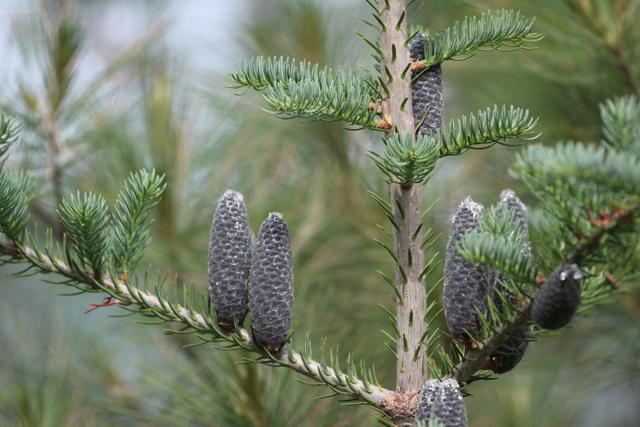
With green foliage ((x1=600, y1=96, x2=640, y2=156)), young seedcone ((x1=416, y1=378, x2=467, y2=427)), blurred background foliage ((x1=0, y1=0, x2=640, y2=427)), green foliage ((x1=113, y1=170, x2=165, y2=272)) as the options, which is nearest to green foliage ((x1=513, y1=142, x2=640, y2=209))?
green foliage ((x1=600, y1=96, x2=640, y2=156))

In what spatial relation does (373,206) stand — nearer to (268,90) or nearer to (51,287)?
(268,90)

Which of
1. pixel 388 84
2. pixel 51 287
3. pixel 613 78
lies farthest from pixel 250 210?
pixel 51 287

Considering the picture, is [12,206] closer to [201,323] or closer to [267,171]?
[201,323]

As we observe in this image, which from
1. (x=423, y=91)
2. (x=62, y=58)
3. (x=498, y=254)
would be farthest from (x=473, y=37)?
(x=62, y=58)

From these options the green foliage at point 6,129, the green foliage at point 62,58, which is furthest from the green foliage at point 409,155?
the green foliage at point 62,58

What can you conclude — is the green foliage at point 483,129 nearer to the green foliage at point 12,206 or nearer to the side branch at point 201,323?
the side branch at point 201,323

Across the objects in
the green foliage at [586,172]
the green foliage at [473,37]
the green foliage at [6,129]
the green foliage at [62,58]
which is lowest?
the green foliage at [586,172]
